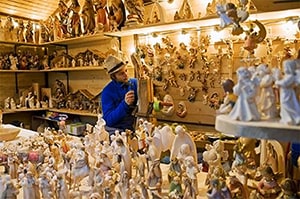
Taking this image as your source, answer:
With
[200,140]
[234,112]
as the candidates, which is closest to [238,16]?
[234,112]

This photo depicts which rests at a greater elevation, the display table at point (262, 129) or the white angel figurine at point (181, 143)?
the display table at point (262, 129)

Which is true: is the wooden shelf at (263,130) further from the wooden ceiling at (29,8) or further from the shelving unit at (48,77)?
the wooden ceiling at (29,8)

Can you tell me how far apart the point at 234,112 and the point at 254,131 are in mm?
76

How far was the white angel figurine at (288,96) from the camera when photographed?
0.65 metres

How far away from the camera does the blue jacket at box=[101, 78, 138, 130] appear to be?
8.20 feet

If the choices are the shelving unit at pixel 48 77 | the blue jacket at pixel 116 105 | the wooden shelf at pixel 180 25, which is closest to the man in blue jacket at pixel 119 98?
the blue jacket at pixel 116 105

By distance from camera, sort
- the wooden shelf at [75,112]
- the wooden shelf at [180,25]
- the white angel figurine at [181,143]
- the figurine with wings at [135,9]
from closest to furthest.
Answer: the white angel figurine at [181,143] → the wooden shelf at [180,25] → the figurine with wings at [135,9] → the wooden shelf at [75,112]

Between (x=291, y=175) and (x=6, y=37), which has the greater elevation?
(x=6, y=37)

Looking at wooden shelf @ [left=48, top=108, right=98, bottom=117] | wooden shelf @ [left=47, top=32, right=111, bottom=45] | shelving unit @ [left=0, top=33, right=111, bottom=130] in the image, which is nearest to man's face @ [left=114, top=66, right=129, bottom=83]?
wooden shelf @ [left=47, top=32, right=111, bottom=45]

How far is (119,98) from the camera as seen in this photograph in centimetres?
260

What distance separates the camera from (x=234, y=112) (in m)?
0.72

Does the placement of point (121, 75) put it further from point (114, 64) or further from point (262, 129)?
point (262, 129)

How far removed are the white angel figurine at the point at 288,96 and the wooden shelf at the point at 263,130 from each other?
0.02 meters

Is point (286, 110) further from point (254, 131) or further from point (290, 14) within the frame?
point (290, 14)
